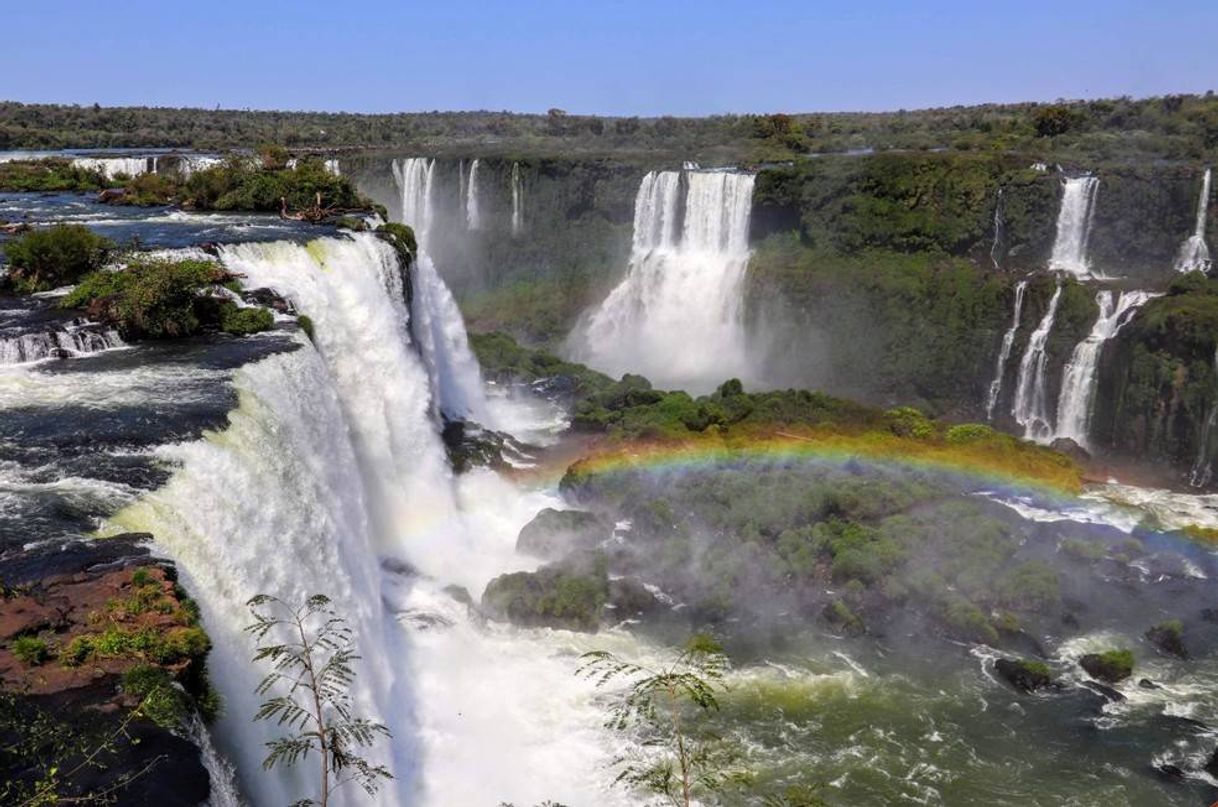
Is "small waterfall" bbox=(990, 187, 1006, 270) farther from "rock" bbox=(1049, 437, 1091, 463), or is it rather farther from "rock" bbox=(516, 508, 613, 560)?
"rock" bbox=(516, 508, 613, 560)

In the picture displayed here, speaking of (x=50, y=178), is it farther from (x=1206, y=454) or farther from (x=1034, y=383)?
(x=1206, y=454)

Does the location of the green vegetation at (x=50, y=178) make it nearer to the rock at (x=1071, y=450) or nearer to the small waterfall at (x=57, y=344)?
the small waterfall at (x=57, y=344)

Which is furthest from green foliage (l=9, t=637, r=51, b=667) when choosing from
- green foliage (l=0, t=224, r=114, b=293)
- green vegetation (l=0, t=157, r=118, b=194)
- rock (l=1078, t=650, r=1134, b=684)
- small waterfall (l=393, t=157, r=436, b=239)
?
small waterfall (l=393, t=157, r=436, b=239)

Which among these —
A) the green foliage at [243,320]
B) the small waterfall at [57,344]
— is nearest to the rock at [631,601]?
the green foliage at [243,320]

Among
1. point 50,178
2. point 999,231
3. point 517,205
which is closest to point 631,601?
point 999,231

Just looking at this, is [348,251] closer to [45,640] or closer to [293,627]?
[293,627]

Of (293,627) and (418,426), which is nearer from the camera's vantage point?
(293,627)

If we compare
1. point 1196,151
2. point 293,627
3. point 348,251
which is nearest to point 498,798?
point 293,627

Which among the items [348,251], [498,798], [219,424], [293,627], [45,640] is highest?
[348,251]
